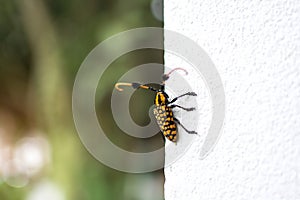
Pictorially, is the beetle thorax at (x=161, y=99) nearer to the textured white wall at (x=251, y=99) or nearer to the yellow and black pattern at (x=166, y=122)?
the yellow and black pattern at (x=166, y=122)

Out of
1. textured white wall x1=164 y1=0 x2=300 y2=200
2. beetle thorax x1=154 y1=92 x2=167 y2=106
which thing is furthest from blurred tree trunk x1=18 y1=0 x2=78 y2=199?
textured white wall x1=164 y1=0 x2=300 y2=200

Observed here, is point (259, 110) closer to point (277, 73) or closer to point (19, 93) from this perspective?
point (277, 73)

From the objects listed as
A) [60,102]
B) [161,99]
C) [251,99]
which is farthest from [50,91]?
[251,99]

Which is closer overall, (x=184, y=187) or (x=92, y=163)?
(x=184, y=187)

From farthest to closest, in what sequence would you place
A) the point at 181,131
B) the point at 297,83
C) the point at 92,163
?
the point at 92,163, the point at 181,131, the point at 297,83

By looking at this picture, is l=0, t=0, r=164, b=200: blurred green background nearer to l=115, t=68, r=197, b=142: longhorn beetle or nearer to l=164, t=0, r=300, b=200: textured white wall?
l=115, t=68, r=197, b=142: longhorn beetle

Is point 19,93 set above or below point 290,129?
above

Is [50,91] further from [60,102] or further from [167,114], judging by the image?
[167,114]

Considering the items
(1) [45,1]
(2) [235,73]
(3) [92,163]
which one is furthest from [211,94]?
(1) [45,1]
